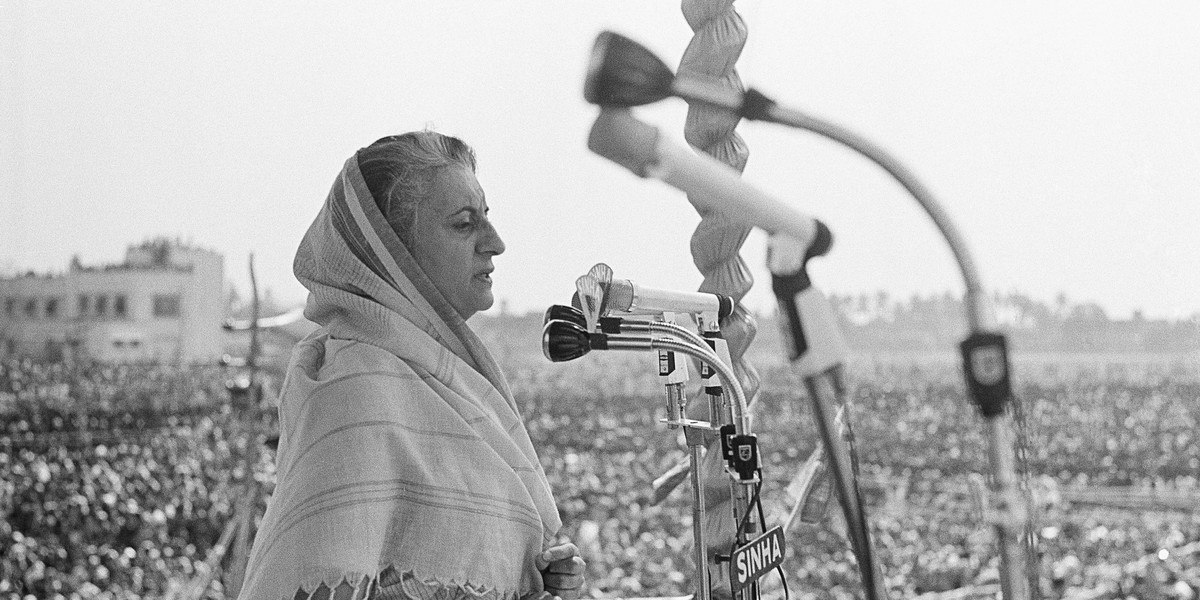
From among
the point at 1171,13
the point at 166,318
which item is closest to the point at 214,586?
the point at 166,318

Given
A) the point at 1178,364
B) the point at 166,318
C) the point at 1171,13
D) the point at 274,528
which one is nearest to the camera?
the point at 274,528

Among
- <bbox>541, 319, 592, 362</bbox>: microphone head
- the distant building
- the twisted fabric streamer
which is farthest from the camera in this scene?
the distant building

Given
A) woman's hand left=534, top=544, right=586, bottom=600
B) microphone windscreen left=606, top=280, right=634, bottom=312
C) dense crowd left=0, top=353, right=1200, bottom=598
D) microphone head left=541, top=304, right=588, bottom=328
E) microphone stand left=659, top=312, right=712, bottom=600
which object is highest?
microphone windscreen left=606, top=280, right=634, bottom=312

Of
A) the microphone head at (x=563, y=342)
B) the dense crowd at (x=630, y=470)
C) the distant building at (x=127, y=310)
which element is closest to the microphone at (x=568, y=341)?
the microphone head at (x=563, y=342)

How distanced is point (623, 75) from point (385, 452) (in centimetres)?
47

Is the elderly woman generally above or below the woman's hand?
above

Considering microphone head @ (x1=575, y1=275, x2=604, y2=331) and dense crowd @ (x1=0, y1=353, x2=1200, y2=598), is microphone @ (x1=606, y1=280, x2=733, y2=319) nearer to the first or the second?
microphone head @ (x1=575, y1=275, x2=604, y2=331)

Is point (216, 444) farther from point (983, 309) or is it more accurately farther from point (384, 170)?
point (983, 309)

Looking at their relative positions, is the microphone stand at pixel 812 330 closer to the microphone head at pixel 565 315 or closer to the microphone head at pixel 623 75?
the microphone head at pixel 623 75

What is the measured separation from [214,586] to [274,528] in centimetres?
441

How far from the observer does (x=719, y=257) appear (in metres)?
1.21

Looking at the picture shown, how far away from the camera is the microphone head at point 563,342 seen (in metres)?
0.61

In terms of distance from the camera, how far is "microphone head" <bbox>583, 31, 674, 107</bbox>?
32 cm

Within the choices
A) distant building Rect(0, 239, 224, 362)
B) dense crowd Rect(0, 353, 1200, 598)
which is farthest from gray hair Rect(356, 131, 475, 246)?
distant building Rect(0, 239, 224, 362)
